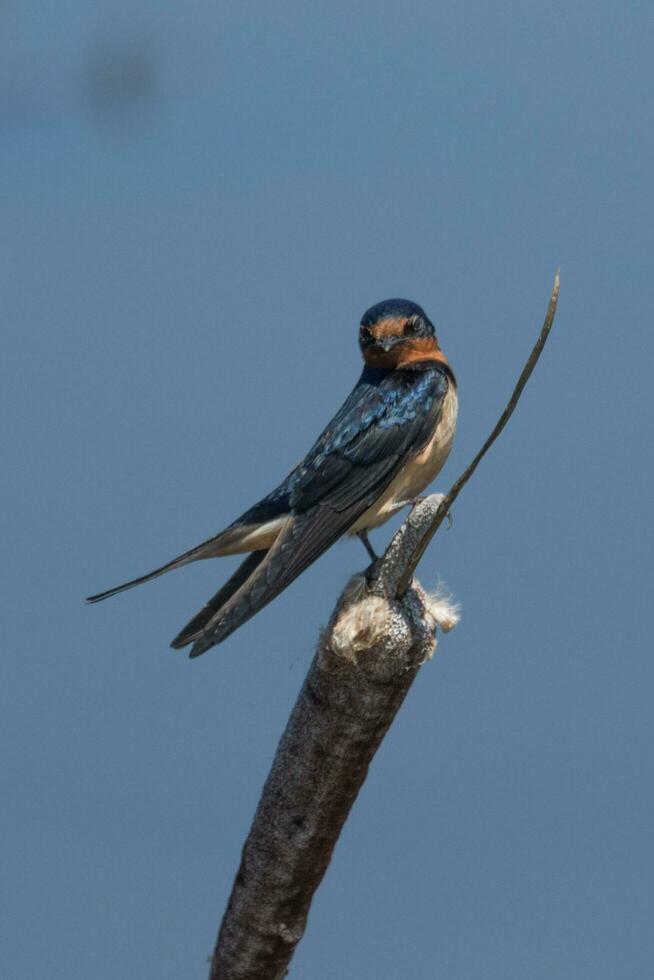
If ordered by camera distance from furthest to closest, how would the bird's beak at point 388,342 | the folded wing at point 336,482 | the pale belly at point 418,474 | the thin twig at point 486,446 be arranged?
the bird's beak at point 388,342, the pale belly at point 418,474, the folded wing at point 336,482, the thin twig at point 486,446

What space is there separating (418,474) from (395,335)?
51 cm

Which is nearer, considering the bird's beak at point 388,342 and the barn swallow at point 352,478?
the barn swallow at point 352,478

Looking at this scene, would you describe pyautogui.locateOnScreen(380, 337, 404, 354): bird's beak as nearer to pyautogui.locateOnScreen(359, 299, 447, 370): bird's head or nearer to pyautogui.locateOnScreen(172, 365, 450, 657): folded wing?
pyautogui.locateOnScreen(359, 299, 447, 370): bird's head

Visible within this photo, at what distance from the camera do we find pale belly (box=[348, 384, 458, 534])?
418cm

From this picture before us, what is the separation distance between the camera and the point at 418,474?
425 centimetres

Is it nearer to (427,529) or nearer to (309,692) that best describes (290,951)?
(309,692)

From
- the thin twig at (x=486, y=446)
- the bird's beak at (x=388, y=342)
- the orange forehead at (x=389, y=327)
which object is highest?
the orange forehead at (x=389, y=327)

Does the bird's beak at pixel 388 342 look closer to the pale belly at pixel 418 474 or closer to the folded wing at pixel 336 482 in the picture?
the folded wing at pixel 336 482

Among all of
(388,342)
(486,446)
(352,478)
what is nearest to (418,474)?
(352,478)

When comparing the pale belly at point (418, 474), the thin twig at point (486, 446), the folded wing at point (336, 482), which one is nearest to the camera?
the thin twig at point (486, 446)

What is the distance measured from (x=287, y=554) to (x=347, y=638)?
40 cm

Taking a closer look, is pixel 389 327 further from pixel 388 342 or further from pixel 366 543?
pixel 366 543

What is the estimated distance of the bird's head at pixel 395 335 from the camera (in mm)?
4453

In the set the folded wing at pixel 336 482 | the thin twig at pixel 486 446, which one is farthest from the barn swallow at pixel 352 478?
the thin twig at pixel 486 446
